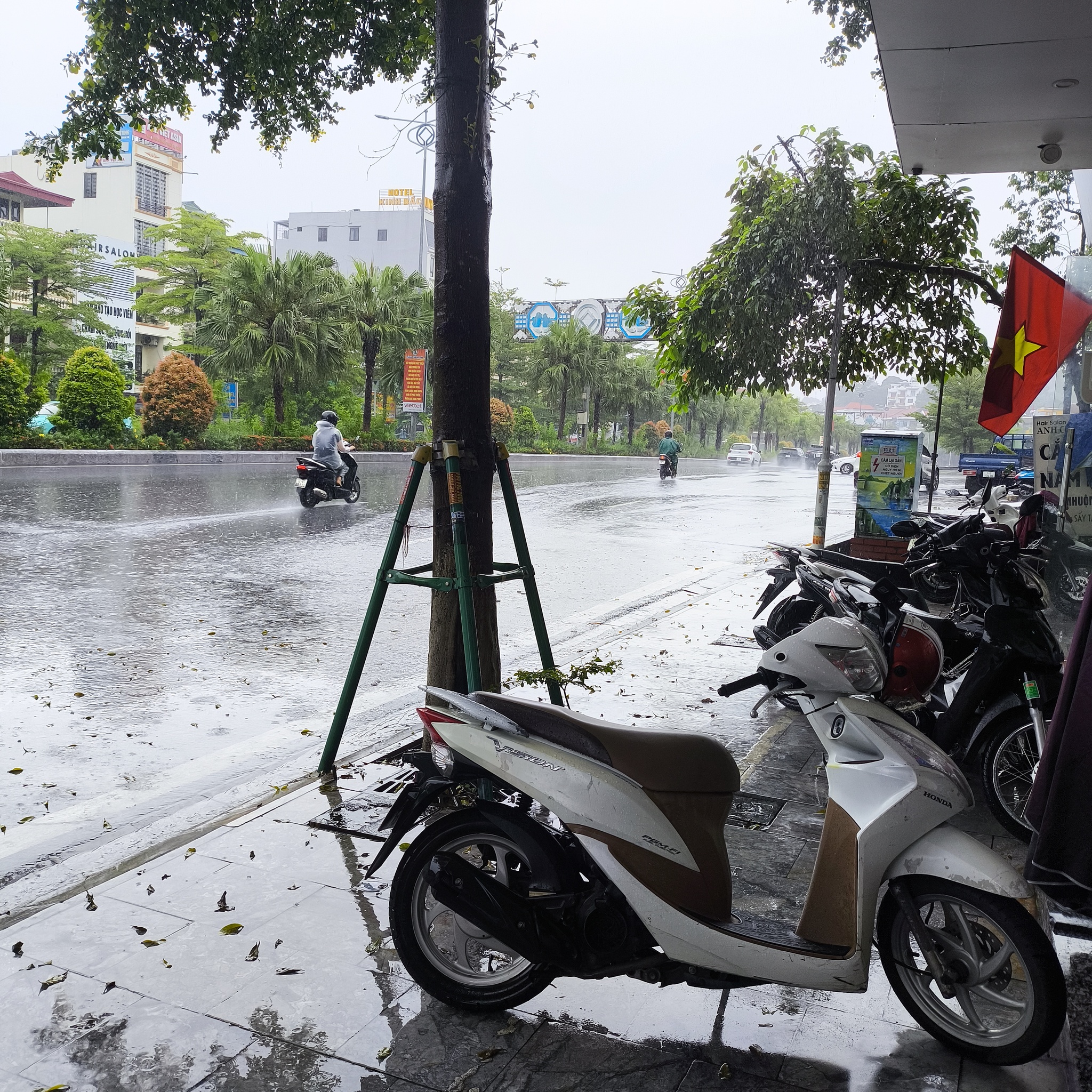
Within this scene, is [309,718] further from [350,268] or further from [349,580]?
[350,268]

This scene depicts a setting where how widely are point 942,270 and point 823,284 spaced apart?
1.23m

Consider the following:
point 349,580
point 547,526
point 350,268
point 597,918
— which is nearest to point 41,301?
point 547,526

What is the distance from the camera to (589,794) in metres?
2.66

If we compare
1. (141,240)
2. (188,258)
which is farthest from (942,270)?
(141,240)

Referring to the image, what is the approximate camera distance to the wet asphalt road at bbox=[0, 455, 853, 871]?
5.09 metres

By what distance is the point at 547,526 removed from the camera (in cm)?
1565

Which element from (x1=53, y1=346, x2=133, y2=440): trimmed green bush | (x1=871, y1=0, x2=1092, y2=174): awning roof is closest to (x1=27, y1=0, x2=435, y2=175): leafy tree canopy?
(x1=871, y1=0, x2=1092, y2=174): awning roof

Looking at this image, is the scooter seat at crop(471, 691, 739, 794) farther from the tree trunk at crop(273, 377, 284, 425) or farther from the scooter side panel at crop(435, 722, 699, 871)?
the tree trunk at crop(273, 377, 284, 425)

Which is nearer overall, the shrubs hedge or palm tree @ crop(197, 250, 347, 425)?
the shrubs hedge

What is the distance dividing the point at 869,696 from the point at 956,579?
3954 millimetres

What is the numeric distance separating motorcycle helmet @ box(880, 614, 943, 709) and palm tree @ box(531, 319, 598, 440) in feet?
160

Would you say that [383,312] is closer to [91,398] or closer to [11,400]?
[91,398]

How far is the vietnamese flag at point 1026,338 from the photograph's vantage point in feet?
22.4

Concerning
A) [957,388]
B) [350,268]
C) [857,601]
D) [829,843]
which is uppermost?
[350,268]
